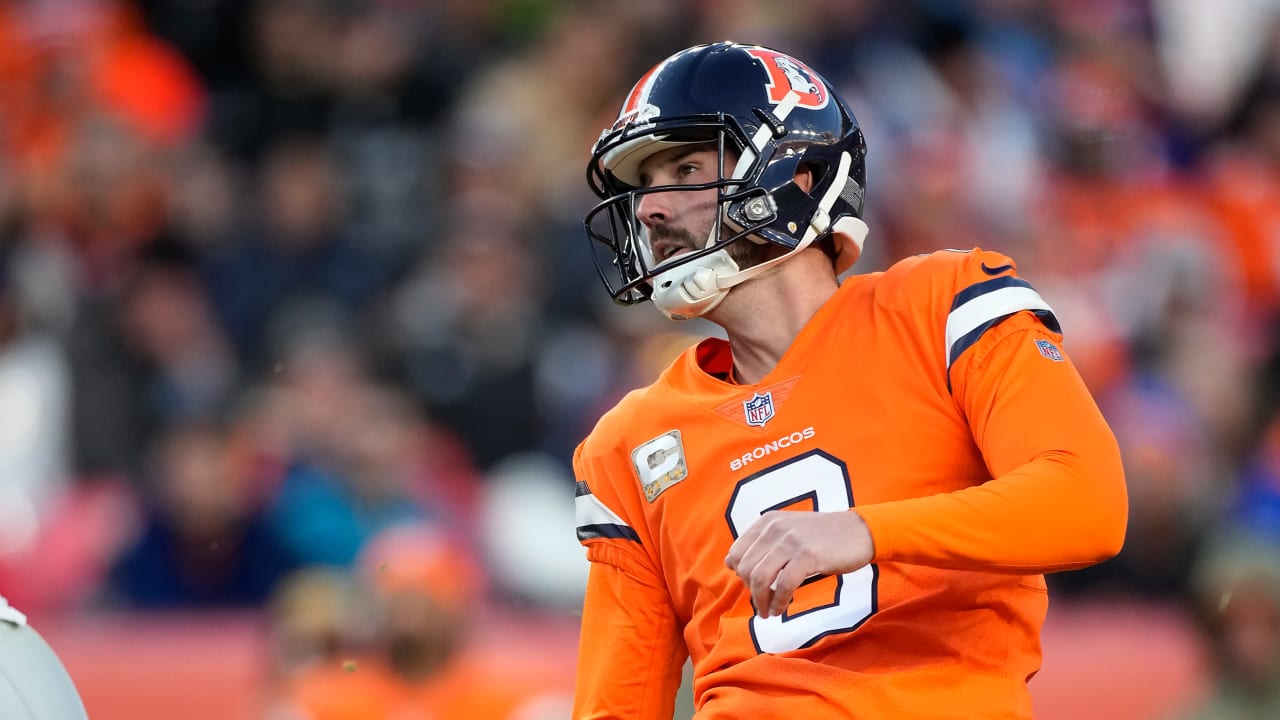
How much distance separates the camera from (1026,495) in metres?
2.36

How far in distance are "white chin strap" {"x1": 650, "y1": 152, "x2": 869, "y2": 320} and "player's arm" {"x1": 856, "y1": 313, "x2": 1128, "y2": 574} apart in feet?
1.59

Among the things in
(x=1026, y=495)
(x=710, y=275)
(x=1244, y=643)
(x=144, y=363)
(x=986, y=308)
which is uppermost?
(x=144, y=363)

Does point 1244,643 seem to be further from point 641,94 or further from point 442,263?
point 442,263

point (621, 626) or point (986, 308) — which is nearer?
point (986, 308)

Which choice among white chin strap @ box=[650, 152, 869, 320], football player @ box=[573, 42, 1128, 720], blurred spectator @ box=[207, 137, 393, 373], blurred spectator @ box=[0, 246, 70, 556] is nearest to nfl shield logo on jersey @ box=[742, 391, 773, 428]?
football player @ box=[573, 42, 1128, 720]

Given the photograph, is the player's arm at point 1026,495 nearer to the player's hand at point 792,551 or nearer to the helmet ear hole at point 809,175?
the player's hand at point 792,551

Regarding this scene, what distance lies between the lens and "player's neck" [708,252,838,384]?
294 cm

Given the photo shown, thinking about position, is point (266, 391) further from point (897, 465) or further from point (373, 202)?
point (897, 465)

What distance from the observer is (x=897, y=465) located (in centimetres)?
268

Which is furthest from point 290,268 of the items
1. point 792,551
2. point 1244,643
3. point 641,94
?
point 792,551

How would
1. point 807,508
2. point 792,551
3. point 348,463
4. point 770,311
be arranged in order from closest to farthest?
point 792,551
point 807,508
point 770,311
point 348,463

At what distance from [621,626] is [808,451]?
0.48 meters

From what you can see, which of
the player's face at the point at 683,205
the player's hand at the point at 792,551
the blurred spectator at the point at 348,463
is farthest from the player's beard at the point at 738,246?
the blurred spectator at the point at 348,463

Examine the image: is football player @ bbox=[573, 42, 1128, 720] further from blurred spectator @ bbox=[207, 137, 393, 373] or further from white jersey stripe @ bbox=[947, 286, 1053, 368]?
blurred spectator @ bbox=[207, 137, 393, 373]
